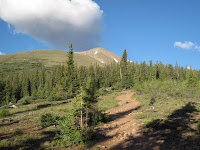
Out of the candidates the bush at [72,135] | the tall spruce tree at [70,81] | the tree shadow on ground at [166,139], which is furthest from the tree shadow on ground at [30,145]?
the tall spruce tree at [70,81]

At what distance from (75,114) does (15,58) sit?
196 metres

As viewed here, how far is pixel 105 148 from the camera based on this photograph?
262 inches

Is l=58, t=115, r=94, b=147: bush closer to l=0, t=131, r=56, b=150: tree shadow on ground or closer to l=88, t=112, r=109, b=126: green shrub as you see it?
l=0, t=131, r=56, b=150: tree shadow on ground

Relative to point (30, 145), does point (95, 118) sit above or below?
above

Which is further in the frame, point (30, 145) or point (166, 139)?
point (30, 145)

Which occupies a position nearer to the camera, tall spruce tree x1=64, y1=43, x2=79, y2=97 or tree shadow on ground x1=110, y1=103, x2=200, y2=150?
tree shadow on ground x1=110, y1=103, x2=200, y2=150

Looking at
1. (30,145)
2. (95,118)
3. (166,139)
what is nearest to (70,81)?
(95,118)

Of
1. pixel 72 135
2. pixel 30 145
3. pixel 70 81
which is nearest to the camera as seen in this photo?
pixel 30 145

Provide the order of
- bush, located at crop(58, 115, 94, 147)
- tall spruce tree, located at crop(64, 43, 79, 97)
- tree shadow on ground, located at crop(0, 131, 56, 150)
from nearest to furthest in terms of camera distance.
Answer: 1. tree shadow on ground, located at crop(0, 131, 56, 150)
2. bush, located at crop(58, 115, 94, 147)
3. tall spruce tree, located at crop(64, 43, 79, 97)

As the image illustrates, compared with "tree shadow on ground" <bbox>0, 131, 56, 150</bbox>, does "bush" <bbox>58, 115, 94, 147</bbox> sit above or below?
above

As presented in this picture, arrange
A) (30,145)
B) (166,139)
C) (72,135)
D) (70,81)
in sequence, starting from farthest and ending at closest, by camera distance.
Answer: (70,81) → (72,135) → (30,145) → (166,139)

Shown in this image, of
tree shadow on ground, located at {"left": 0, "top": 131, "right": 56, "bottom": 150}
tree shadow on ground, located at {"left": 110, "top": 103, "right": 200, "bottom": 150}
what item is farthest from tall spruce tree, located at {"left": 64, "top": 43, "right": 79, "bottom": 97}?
tree shadow on ground, located at {"left": 110, "top": 103, "right": 200, "bottom": 150}

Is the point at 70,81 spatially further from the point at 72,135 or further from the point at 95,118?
the point at 72,135

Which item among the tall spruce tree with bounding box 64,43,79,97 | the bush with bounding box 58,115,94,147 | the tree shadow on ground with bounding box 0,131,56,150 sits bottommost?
the tree shadow on ground with bounding box 0,131,56,150
